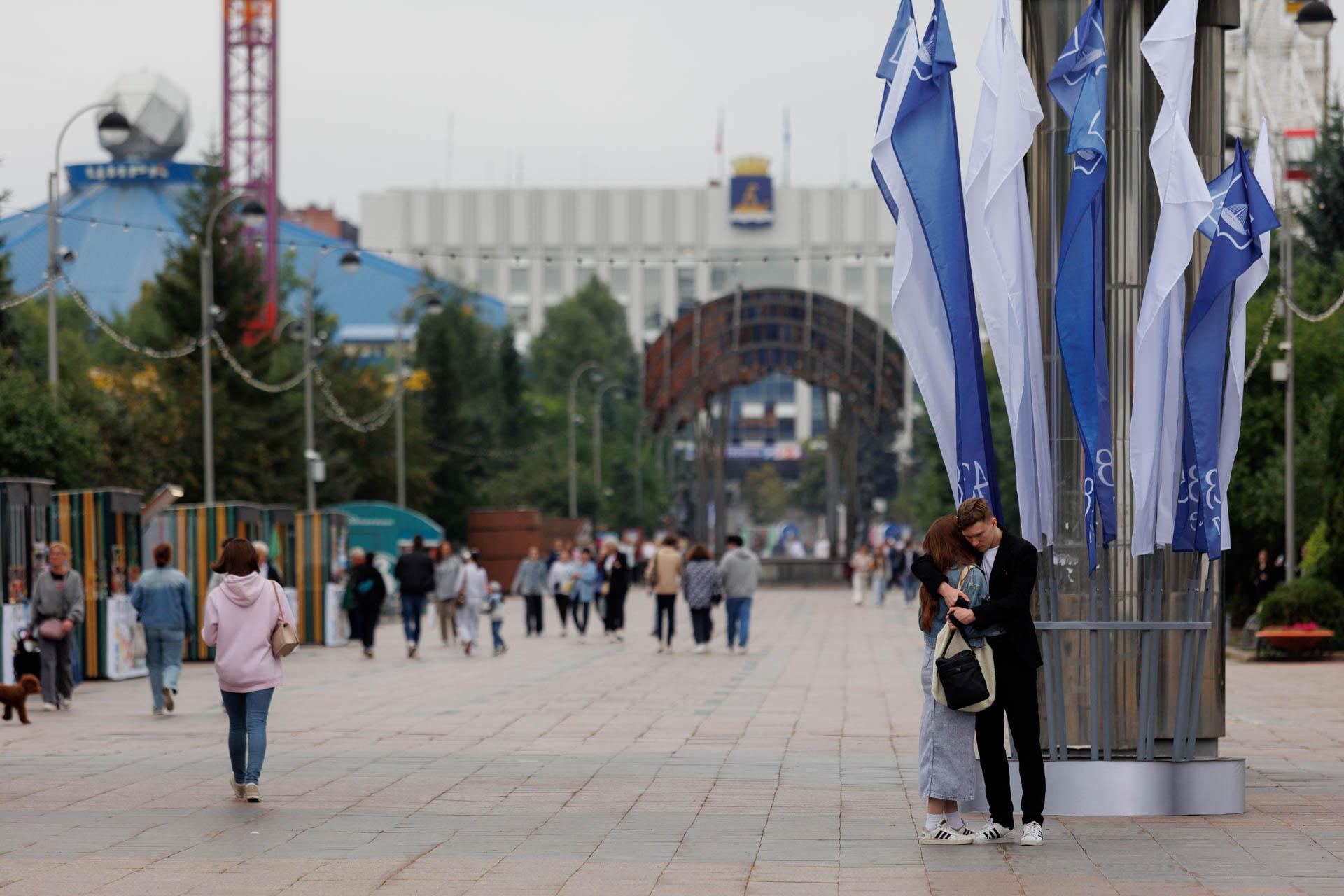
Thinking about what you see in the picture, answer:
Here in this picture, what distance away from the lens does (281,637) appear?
1198cm

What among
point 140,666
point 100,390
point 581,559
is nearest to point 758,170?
point 100,390

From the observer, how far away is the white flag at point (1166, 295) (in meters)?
10.9

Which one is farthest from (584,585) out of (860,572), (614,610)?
(860,572)

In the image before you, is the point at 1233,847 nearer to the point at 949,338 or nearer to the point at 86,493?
the point at 949,338

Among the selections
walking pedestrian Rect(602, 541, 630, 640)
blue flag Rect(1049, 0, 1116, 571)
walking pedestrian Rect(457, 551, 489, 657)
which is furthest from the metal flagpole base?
walking pedestrian Rect(602, 541, 630, 640)

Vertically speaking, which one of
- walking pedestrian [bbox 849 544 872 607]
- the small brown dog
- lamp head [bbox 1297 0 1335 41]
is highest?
lamp head [bbox 1297 0 1335 41]

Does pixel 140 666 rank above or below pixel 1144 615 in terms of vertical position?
below

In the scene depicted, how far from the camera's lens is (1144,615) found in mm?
11172

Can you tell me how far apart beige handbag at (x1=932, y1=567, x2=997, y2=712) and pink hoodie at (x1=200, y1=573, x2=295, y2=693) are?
13.3ft

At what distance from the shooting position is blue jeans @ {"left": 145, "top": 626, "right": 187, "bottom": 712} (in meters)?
18.5

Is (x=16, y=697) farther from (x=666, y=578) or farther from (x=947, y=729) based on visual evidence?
(x=666, y=578)

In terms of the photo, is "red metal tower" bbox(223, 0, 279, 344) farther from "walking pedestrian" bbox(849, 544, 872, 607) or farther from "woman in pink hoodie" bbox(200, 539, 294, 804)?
"woman in pink hoodie" bbox(200, 539, 294, 804)

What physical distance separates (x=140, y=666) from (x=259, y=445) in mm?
32749

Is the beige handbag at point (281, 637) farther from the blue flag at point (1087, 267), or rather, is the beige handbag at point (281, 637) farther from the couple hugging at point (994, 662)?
the blue flag at point (1087, 267)
